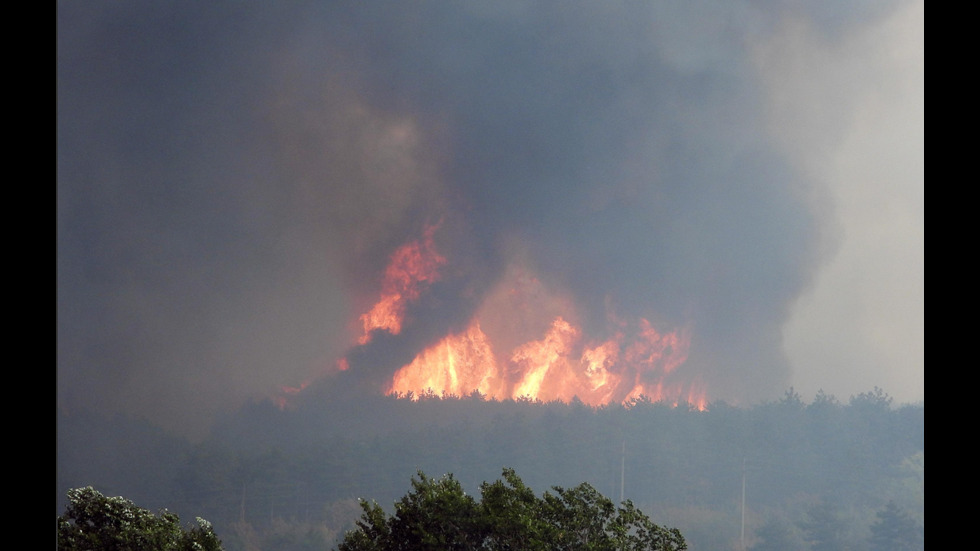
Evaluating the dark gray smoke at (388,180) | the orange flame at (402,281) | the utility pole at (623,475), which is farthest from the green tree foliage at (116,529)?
the utility pole at (623,475)

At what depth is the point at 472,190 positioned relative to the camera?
5684cm

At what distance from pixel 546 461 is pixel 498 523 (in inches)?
Answer: 1869

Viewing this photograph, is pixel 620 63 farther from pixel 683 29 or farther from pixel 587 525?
pixel 587 525

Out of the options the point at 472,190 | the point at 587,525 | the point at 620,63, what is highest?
the point at 620,63

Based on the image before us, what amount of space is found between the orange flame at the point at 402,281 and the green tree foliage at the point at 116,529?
37.5m

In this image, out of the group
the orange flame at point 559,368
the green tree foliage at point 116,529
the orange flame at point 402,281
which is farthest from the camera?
the orange flame at point 559,368

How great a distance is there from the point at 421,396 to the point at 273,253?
16.4 m

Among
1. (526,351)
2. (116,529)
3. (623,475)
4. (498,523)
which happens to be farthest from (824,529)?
(116,529)

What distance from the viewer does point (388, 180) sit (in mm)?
53188

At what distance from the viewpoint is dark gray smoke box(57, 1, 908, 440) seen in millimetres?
46438

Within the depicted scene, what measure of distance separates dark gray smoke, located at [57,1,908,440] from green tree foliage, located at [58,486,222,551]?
34.7 m

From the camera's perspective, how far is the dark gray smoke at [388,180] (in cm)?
4644

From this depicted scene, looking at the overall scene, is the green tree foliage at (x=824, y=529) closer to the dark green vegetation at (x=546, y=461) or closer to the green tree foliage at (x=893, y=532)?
the dark green vegetation at (x=546, y=461)
